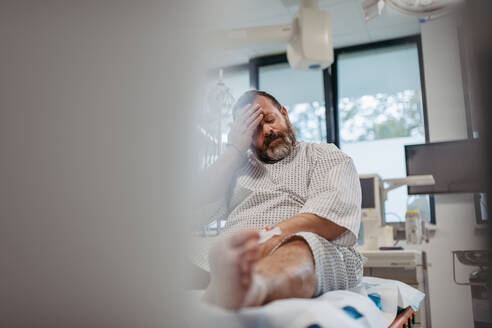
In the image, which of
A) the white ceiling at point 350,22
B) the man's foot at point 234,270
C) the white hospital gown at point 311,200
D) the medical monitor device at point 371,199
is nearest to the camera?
the man's foot at point 234,270

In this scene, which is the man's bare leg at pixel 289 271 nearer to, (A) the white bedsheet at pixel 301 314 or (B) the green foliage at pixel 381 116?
(A) the white bedsheet at pixel 301 314

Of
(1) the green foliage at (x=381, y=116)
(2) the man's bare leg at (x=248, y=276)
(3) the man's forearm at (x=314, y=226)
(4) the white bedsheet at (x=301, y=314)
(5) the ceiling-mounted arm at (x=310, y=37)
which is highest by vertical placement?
(1) the green foliage at (x=381, y=116)

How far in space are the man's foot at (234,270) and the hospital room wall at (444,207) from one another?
2605 millimetres

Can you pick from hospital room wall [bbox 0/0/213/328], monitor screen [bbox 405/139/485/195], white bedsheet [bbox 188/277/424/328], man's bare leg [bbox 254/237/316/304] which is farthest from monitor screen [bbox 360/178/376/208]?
hospital room wall [bbox 0/0/213/328]

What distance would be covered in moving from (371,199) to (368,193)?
0.04 m

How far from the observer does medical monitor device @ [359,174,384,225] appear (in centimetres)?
231

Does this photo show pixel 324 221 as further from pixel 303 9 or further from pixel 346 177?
pixel 303 9

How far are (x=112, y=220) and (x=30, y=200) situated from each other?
2.4 inches

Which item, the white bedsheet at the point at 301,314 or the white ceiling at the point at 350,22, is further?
the white ceiling at the point at 350,22

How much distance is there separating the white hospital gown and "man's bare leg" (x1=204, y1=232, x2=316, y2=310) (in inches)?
4.6

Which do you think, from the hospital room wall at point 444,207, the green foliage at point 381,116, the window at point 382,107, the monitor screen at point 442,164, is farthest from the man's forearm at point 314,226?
the green foliage at point 381,116

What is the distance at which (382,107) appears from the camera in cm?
369

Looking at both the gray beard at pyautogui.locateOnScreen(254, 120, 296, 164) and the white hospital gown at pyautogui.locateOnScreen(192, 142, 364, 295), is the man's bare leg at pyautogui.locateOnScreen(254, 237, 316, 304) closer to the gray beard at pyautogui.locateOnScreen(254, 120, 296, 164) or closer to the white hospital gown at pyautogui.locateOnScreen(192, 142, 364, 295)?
the white hospital gown at pyautogui.locateOnScreen(192, 142, 364, 295)

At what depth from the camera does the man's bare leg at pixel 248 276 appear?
412 mm
